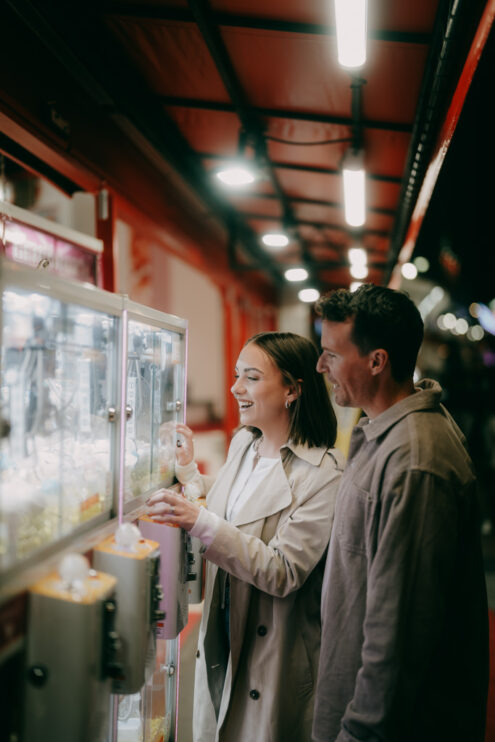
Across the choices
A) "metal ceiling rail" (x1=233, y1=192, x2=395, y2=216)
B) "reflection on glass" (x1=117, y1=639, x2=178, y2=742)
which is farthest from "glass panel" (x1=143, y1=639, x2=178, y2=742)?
"metal ceiling rail" (x1=233, y1=192, x2=395, y2=216)

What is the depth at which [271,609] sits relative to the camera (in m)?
2.03

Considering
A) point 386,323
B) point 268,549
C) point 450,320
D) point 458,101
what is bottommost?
point 268,549

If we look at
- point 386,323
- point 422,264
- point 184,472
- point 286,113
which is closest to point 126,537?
point 184,472

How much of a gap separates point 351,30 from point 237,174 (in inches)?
78.7

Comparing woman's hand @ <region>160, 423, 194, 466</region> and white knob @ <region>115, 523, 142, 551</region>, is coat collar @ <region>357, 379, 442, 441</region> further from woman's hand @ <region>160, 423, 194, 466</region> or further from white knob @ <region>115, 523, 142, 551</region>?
woman's hand @ <region>160, 423, 194, 466</region>

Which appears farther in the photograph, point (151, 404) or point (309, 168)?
point (309, 168)

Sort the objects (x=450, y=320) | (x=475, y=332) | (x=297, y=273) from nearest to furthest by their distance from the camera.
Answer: (x=297, y=273)
(x=450, y=320)
(x=475, y=332)

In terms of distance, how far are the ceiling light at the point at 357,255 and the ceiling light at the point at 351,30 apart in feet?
15.9

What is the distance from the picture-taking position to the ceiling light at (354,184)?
151 inches

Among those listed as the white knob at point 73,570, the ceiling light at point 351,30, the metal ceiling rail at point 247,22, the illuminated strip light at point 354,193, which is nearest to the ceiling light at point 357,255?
the illuminated strip light at point 354,193

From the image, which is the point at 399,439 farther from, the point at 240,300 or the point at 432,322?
the point at 432,322

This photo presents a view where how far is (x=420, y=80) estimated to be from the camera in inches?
122

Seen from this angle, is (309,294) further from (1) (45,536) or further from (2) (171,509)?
(1) (45,536)

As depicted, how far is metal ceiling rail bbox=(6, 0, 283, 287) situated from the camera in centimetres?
248
